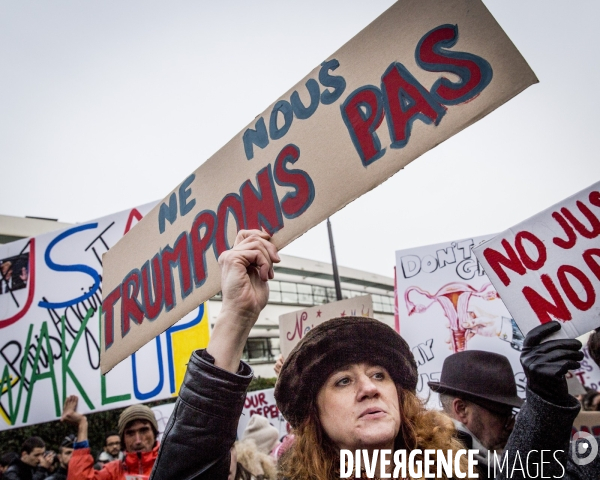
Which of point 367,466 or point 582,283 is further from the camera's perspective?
point 582,283

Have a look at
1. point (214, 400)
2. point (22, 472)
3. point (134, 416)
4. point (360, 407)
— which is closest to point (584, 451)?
point (360, 407)

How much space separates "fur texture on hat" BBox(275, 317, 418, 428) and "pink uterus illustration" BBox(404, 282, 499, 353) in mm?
1605

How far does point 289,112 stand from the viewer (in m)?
1.38

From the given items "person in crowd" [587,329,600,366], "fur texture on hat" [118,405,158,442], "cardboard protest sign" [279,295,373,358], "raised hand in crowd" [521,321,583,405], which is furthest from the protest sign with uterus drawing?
"fur texture on hat" [118,405,158,442]

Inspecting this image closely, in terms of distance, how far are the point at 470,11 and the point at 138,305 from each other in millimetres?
1363

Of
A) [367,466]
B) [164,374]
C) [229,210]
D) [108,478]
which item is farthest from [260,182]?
[108,478]

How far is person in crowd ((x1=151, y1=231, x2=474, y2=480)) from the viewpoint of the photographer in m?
1.07

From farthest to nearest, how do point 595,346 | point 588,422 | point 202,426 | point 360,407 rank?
1. point 588,422
2. point 595,346
3. point 360,407
4. point 202,426

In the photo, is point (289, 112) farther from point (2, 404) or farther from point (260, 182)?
point (2, 404)

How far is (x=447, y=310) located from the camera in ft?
10.2

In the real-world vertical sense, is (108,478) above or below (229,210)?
below

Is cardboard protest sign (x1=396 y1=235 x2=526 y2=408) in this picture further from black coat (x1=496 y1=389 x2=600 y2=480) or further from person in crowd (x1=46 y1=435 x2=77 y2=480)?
person in crowd (x1=46 y1=435 x2=77 y2=480)

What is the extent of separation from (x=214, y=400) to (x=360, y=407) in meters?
0.44

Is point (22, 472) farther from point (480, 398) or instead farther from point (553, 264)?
point (553, 264)
